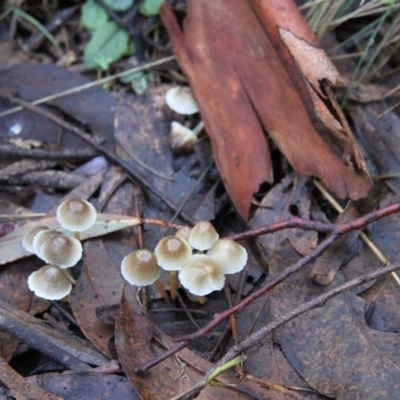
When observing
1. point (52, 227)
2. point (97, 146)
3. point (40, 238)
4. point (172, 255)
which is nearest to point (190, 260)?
point (172, 255)

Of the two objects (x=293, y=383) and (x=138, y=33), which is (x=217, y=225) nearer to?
(x=293, y=383)

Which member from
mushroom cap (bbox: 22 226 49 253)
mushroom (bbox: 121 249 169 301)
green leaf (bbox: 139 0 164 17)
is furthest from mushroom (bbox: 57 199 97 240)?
green leaf (bbox: 139 0 164 17)

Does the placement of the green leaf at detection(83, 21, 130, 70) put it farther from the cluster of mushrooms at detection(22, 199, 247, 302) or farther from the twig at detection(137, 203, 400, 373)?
the twig at detection(137, 203, 400, 373)

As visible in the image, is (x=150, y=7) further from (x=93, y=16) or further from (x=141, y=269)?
(x=141, y=269)

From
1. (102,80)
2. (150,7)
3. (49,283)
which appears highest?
(150,7)

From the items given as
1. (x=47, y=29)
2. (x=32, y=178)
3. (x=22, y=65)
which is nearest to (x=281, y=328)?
(x=32, y=178)

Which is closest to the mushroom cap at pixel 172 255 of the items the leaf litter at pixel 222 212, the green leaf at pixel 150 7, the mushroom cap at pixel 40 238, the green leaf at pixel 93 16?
the leaf litter at pixel 222 212
